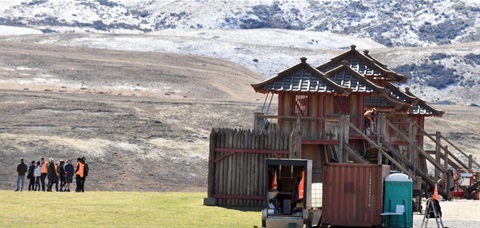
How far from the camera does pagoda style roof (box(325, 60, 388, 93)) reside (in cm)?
4569

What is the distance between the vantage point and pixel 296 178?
32312mm

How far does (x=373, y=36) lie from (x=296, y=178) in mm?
144972

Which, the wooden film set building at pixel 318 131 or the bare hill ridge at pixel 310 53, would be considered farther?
the bare hill ridge at pixel 310 53

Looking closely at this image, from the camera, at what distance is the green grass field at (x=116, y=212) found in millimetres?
32000

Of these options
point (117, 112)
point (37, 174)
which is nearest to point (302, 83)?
point (37, 174)

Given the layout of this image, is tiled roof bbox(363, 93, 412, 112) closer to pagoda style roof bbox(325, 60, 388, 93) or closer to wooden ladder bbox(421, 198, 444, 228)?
pagoda style roof bbox(325, 60, 388, 93)

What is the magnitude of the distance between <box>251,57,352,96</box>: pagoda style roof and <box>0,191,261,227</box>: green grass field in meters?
4.37

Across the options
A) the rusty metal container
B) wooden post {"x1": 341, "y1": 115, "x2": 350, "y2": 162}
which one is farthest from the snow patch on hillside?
the rusty metal container

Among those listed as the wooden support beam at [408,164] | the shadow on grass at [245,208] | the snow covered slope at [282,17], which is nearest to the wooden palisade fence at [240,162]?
the shadow on grass at [245,208]

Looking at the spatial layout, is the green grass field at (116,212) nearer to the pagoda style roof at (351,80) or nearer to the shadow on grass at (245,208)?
the shadow on grass at (245,208)

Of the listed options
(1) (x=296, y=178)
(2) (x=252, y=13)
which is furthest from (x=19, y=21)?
(1) (x=296, y=178)

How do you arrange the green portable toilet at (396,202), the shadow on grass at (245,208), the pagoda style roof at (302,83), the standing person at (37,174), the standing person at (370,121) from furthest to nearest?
the standing person at (37,174), the standing person at (370,121), the pagoda style roof at (302,83), the shadow on grass at (245,208), the green portable toilet at (396,202)

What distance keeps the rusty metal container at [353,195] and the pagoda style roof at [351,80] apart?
44.5 feet

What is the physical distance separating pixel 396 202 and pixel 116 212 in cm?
783
